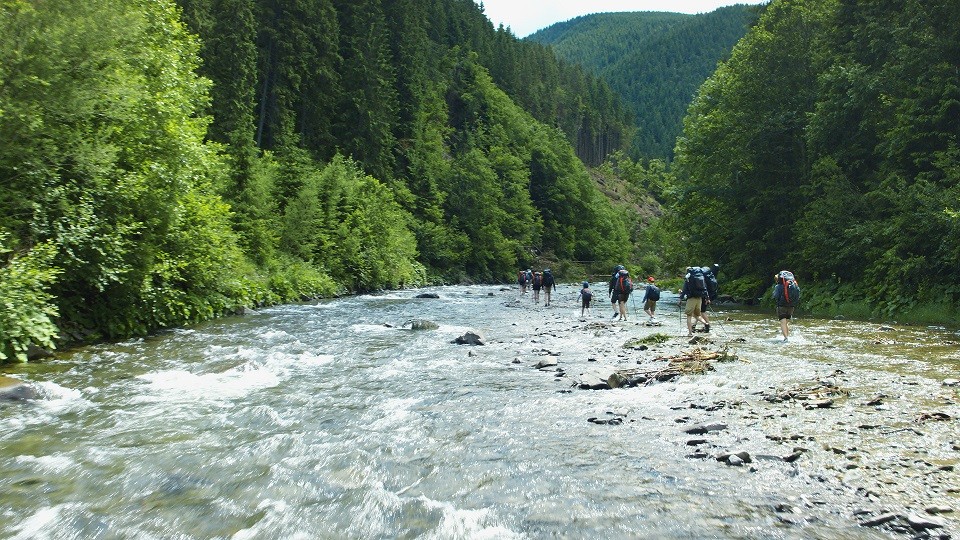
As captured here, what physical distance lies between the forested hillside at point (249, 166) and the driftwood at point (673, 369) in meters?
10.2

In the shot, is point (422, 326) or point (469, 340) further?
point (422, 326)

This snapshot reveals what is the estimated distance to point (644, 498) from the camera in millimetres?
5980

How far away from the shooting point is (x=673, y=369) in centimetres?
1198

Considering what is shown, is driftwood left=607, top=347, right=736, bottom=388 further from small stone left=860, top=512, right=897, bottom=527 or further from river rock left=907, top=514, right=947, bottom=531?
river rock left=907, top=514, right=947, bottom=531

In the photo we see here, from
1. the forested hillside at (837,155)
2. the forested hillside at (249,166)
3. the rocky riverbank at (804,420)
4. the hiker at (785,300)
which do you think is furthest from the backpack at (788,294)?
the forested hillside at (249,166)

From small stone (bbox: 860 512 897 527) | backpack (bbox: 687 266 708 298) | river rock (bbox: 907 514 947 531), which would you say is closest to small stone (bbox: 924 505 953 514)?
river rock (bbox: 907 514 947 531)

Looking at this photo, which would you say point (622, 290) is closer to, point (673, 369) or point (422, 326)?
point (422, 326)

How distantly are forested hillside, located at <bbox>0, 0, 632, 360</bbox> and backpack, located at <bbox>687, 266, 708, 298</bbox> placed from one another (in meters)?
14.2

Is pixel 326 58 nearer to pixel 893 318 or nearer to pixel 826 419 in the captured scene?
pixel 893 318

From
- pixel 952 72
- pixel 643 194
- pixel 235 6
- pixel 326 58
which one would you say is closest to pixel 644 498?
pixel 952 72

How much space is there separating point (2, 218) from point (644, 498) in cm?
1291

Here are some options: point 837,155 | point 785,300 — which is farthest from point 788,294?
point 837,155

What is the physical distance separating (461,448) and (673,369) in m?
5.70

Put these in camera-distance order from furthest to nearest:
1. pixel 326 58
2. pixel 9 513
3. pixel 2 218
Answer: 1. pixel 326 58
2. pixel 2 218
3. pixel 9 513
